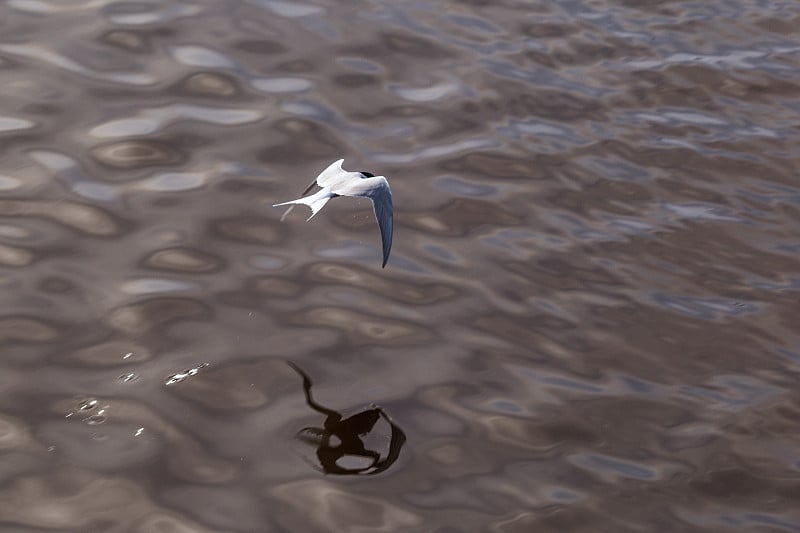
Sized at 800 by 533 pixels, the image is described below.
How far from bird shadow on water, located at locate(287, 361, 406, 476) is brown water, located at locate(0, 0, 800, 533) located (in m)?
0.01

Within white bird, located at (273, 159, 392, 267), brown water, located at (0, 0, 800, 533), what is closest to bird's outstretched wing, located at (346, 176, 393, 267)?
white bird, located at (273, 159, 392, 267)

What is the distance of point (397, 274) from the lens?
20.4 ft

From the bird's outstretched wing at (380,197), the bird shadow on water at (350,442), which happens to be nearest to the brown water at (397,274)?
the bird shadow on water at (350,442)

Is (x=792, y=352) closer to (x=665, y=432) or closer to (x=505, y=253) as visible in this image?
(x=665, y=432)

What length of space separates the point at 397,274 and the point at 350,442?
1487mm

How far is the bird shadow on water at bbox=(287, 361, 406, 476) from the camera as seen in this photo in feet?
15.9

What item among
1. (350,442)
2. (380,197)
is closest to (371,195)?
(380,197)

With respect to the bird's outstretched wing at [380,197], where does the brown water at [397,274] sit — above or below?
below

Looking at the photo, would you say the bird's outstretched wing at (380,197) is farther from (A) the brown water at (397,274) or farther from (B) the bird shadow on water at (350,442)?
(B) the bird shadow on water at (350,442)

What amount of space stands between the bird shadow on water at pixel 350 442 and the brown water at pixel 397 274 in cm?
1

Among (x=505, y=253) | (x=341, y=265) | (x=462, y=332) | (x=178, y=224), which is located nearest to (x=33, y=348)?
(x=178, y=224)

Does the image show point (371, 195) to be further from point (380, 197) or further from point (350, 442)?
point (350, 442)

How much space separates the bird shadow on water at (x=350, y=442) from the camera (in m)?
4.85

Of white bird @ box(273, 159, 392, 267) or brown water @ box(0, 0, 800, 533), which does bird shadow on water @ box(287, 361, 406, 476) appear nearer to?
brown water @ box(0, 0, 800, 533)
